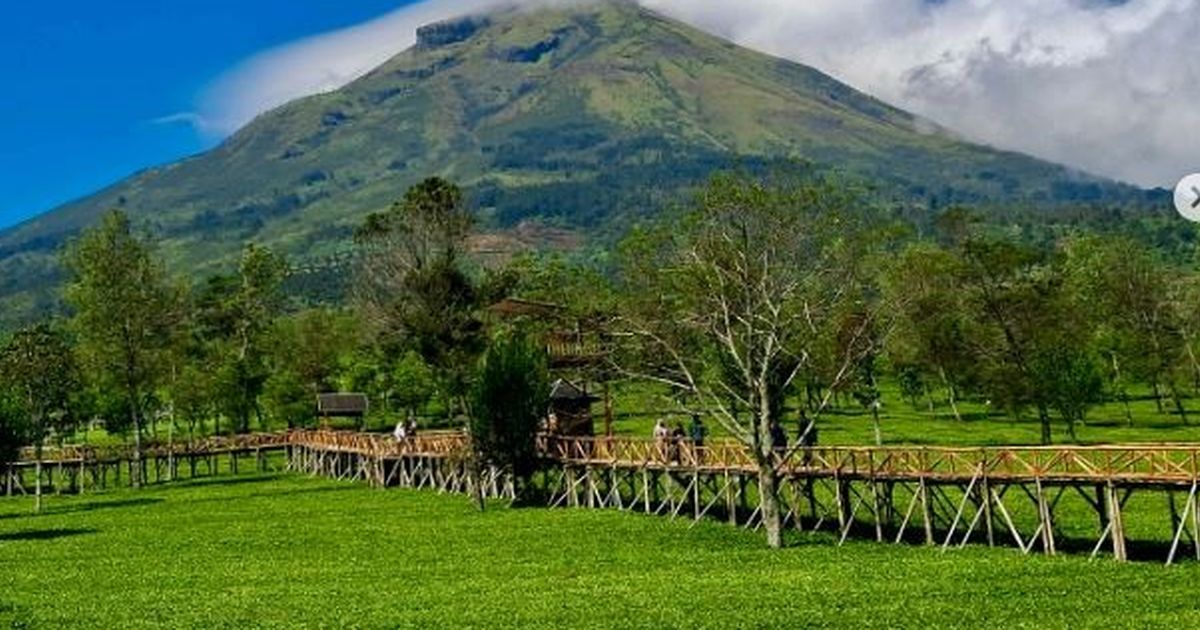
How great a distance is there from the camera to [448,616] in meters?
28.6

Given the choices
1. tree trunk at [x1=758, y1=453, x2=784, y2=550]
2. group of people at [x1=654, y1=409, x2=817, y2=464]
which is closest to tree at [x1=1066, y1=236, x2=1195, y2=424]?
group of people at [x1=654, y1=409, x2=817, y2=464]

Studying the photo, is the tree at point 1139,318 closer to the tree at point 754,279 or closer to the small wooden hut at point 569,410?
the tree at point 754,279

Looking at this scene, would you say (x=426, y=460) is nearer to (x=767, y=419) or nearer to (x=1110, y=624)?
(x=767, y=419)

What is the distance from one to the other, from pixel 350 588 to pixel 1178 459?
112 ft

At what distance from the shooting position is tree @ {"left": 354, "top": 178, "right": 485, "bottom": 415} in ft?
209

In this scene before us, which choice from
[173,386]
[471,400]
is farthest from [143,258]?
[471,400]

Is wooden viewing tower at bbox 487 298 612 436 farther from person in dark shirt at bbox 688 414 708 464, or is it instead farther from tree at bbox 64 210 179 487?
tree at bbox 64 210 179 487

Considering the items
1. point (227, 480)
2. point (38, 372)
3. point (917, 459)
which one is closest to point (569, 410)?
point (917, 459)

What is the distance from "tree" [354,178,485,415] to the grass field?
12.6m

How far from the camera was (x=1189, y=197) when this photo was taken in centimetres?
1673

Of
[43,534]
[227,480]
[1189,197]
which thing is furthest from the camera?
[227,480]

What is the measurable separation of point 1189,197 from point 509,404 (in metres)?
43.7

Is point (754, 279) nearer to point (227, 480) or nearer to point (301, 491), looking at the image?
point (301, 491)

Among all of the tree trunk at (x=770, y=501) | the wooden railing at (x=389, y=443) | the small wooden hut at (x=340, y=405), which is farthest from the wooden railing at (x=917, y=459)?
the small wooden hut at (x=340, y=405)
